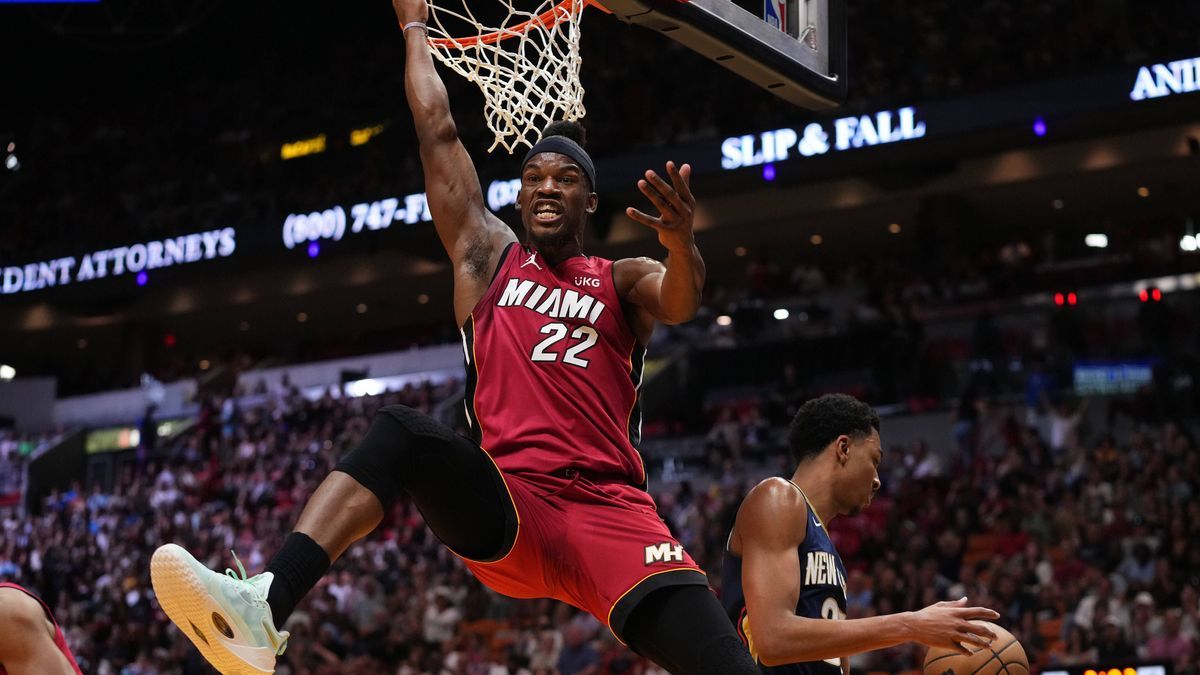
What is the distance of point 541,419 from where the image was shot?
13.6 feet

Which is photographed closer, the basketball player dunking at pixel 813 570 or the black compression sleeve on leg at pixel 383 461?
the black compression sleeve on leg at pixel 383 461

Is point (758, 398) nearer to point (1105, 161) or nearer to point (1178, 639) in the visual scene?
point (1105, 161)

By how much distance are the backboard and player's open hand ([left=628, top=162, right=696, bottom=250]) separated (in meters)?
0.96

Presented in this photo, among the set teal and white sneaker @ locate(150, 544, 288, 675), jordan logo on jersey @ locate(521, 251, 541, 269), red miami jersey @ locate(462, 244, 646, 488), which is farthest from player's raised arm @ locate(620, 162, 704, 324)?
teal and white sneaker @ locate(150, 544, 288, 675)

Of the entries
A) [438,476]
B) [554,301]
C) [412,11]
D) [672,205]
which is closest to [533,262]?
[554,301]

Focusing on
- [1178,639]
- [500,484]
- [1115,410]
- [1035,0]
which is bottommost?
[1178,639]

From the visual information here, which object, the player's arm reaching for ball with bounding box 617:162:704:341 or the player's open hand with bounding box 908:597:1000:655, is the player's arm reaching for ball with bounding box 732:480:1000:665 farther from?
the player's arm reaching for ball with bounding box 617:162:704:341

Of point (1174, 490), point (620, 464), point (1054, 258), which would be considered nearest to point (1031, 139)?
point (1054, 258)

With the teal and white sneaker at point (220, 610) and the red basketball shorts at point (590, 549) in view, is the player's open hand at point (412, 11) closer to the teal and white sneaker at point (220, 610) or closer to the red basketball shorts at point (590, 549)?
the red basketball shorts at point (590, 549)

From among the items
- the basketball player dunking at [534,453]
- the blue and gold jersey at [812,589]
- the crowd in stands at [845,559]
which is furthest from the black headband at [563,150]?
the crowd in stands at [845,559]

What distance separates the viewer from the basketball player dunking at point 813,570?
3832 mm

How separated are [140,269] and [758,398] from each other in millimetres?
11714

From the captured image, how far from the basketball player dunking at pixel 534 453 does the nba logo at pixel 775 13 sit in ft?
3.26

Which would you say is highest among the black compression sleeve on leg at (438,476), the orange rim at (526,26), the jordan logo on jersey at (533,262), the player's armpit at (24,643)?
the orange rim at (526,26)
